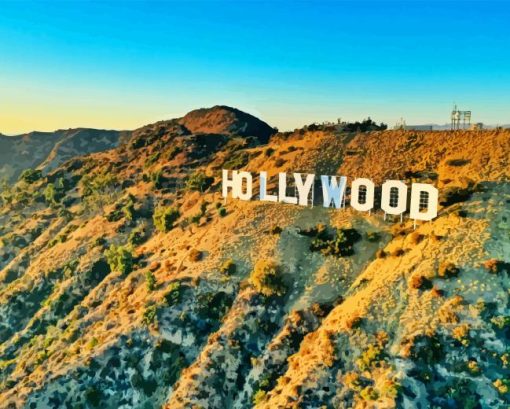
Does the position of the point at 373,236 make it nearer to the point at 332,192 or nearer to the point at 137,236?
the point at 332,192

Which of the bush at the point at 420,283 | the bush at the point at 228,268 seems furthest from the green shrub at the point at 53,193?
the bush at the point at 420,283

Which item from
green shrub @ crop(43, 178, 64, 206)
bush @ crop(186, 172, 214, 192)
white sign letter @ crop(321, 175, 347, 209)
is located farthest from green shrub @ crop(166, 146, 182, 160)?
white sign letter @ crop(321, 175, 347, 209)

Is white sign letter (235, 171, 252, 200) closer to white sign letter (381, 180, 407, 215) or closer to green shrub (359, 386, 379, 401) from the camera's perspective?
white sign letter (381, 180, 407, 215)

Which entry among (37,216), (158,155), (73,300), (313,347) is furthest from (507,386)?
(37,216)

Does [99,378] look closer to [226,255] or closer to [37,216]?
[226,255]

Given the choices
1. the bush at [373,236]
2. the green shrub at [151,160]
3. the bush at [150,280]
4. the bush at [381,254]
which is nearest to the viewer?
the bush at [381,254]

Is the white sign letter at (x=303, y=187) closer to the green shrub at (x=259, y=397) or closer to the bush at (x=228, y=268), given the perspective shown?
the bush at (x=228, y=268)
